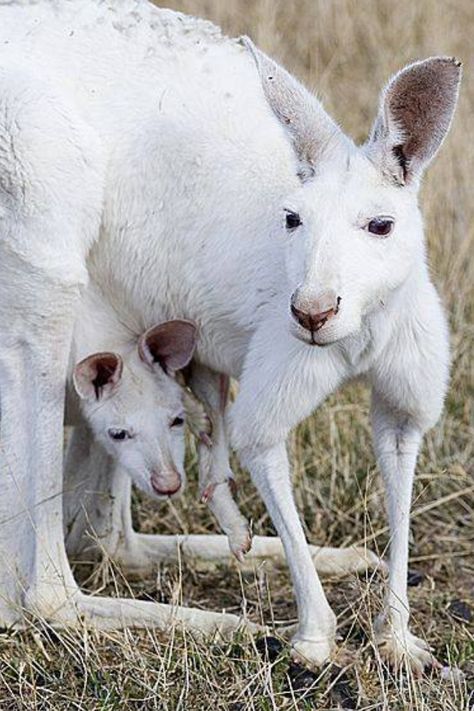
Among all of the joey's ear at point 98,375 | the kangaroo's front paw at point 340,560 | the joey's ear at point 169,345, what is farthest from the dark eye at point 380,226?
the kangaroo's front paw at point 340,560

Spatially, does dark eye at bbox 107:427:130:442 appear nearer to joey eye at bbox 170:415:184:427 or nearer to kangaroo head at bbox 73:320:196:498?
kangaroo head at bbox 73:320:196:498

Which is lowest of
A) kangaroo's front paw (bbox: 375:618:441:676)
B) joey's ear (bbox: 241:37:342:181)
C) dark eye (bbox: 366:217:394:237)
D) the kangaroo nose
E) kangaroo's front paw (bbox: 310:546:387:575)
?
kangaroo's front paw (bbox: 310:546:387:575)

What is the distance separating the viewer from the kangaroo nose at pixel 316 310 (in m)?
2.78

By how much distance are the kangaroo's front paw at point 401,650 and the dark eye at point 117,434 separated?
69 cm

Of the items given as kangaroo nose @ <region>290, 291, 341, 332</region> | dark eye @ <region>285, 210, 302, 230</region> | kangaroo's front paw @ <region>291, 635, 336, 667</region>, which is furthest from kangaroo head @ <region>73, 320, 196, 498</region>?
kangaroo nose @ <region>290, 291, 341, 332</region>

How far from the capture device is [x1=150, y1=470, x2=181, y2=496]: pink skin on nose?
136 inches

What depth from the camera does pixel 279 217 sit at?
3.32 metres

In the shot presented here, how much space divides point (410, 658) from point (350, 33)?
366cm

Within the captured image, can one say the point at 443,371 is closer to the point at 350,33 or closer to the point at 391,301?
the point at 391,301

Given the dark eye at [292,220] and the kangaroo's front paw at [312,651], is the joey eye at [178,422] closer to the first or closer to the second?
the kangaroo's front paw at [312,651]

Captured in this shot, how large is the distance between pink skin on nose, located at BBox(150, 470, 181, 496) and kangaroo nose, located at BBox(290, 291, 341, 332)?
0.76 metres

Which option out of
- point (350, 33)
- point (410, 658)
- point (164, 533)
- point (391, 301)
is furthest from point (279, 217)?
point (350, 33)

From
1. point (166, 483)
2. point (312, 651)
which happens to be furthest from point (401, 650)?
point (166, 483)

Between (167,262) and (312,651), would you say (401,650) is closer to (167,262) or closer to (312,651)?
(312,651)
